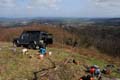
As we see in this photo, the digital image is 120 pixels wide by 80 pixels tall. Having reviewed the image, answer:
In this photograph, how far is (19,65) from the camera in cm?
1667

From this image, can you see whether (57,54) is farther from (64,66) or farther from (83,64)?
(64,66)

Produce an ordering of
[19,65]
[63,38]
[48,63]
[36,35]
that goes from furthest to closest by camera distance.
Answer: [63,38], [36,35], [48,63], [19,65]

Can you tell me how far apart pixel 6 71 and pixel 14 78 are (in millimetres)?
932

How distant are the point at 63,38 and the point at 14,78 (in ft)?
99.1

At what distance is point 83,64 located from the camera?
19.2 metres

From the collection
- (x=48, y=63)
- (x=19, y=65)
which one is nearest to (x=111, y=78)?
(x=48, y=63)

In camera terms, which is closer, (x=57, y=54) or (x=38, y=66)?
(x=38, y=66)

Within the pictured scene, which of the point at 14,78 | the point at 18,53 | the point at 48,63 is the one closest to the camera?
the point at 14,78

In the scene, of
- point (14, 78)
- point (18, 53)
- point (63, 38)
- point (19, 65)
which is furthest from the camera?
point (63, 38)

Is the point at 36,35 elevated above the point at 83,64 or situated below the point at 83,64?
above

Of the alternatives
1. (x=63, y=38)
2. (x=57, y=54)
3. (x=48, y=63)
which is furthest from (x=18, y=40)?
(x=63, y=38)

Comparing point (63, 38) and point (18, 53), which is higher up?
point (18, 53)

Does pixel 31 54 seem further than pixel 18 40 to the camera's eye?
No

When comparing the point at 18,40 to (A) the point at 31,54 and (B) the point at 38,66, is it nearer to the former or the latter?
(A) the point at 31,54
